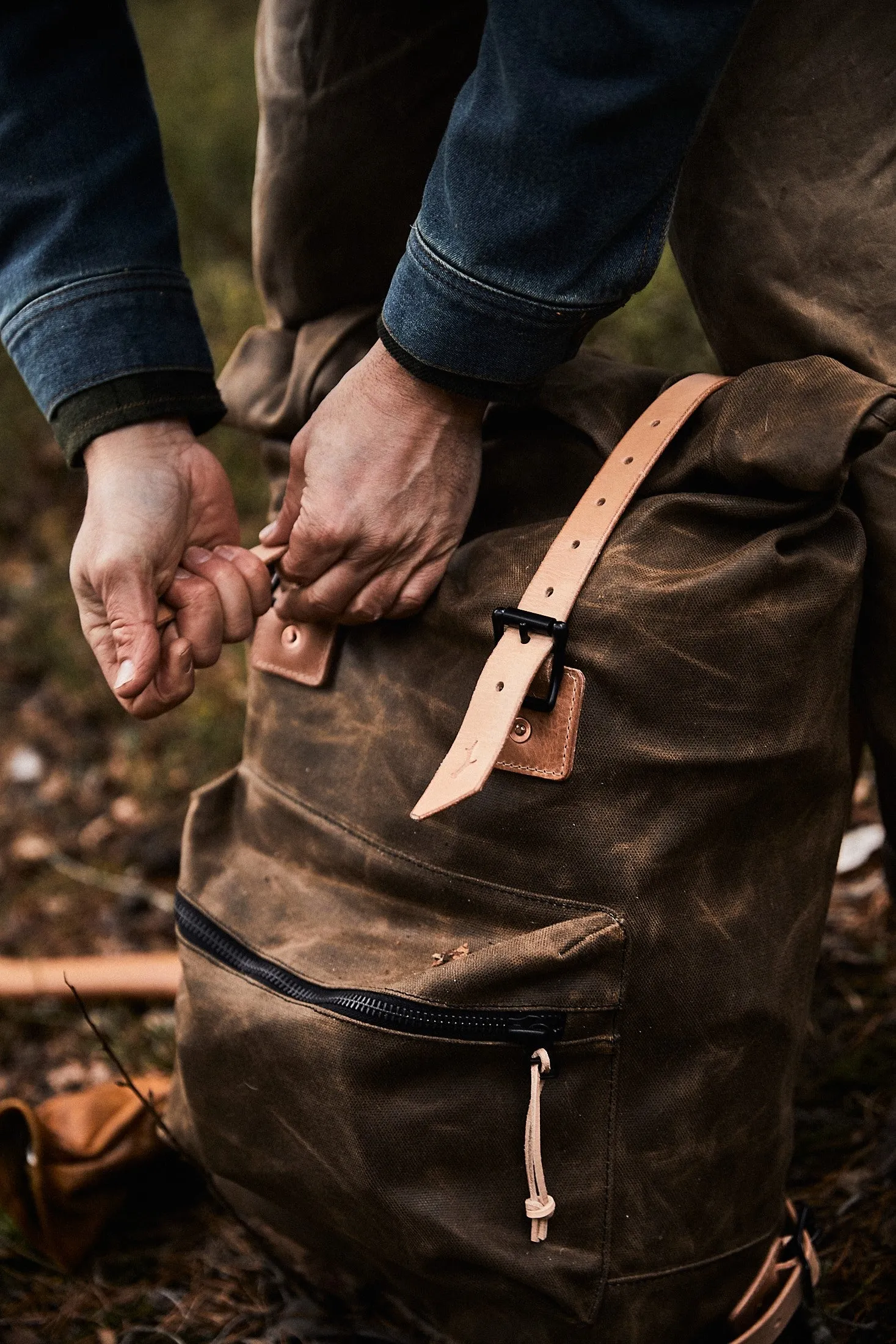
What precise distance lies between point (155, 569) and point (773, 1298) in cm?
110

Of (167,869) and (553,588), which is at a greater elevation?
(553,588)

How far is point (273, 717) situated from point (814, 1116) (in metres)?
0.99

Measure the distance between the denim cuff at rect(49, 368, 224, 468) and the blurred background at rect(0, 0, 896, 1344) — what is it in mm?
1058

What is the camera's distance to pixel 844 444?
109 cm

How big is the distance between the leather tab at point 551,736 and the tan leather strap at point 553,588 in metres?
0.04

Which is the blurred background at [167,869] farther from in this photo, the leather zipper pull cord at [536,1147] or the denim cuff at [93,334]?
the denim cuff at [93,334]

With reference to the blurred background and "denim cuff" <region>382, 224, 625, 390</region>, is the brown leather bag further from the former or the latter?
the blurred background

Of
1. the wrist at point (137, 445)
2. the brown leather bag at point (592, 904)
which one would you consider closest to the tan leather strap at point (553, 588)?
the brown leather bag at point (592, 904)

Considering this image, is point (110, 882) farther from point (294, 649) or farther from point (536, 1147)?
point (536, 1147)

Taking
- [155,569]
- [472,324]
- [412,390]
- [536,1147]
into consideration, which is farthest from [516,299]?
[536,1147]

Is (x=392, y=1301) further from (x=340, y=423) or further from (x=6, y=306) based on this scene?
(x=6, y=306)

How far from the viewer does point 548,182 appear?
1053 millimetres

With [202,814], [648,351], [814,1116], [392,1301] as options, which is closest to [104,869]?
[202,814]

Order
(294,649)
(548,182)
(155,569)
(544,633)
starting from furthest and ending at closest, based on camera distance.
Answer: (294,649)
(155,569)
(544,633)
(548,182)
